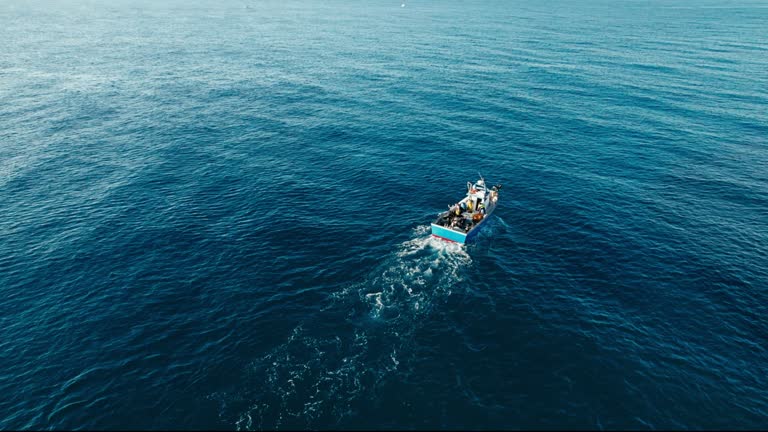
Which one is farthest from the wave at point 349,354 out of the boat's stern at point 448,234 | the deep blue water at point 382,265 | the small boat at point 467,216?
the small boat at point 467,216

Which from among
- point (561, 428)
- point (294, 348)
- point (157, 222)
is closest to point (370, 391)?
point (294, 348)

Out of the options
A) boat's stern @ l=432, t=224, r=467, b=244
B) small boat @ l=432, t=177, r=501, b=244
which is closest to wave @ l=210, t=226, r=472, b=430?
boat's stern @ l=432, t=224, r=467, b=244

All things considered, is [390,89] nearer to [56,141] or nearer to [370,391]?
[56,141]

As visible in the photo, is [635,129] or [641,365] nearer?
[641,365]

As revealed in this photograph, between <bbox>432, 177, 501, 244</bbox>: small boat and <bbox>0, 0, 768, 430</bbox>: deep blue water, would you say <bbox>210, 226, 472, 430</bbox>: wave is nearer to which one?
<bbox>0, 0, 768, 430</bbox>: deep blue water

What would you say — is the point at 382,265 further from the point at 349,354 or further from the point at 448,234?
the point at 349,354
